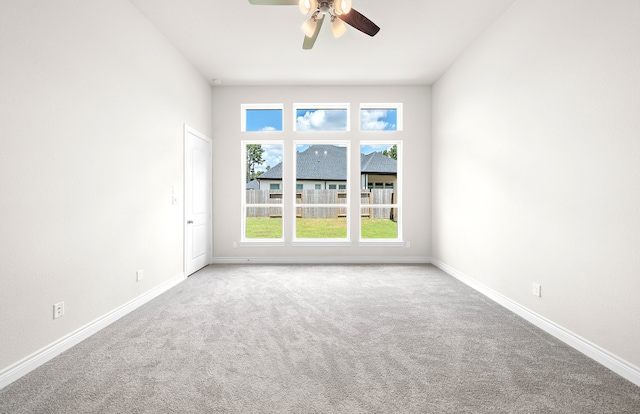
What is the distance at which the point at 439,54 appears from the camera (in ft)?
13.5

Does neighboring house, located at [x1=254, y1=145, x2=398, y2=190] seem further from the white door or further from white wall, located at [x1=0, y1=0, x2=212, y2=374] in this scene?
white wall, located at [x1=0, y1=0, x2=212, y2=374]

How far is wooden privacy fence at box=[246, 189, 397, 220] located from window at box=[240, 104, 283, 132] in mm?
1161

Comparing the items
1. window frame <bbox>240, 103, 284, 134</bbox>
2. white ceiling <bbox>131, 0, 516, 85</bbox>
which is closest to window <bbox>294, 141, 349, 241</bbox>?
window frame <bbox>240, 103, 284, 134</bbox>

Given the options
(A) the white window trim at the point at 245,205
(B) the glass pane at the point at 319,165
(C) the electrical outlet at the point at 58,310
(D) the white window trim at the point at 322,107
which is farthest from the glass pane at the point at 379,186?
(C) the electrical outlet at the point at 58,310

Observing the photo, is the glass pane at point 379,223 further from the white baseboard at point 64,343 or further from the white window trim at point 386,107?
the white baseboard at point 64,343

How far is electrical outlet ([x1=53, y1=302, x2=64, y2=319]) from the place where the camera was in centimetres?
219

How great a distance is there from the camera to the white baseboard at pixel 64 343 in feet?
6.08

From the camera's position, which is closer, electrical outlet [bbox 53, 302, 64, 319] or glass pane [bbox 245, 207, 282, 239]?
electrical outlet [bbox 53, 302, 64, 319]

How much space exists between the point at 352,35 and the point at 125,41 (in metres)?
2.50

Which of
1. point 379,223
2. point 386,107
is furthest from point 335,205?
point 386,107

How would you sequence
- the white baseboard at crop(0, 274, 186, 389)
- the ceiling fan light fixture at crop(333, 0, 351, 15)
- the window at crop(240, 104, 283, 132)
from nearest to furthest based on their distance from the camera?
the white baseboard at crop(0, 274, 186, 389) < the ceiling fan light fixture at crop(333, 0, 351, 15) < the window at crop(240, 104, 283, 132)

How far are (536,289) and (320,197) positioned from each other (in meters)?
3.62

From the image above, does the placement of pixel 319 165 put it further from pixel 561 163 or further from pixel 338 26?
pixel 561 163

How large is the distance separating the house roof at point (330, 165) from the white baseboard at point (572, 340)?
8.74 ft
